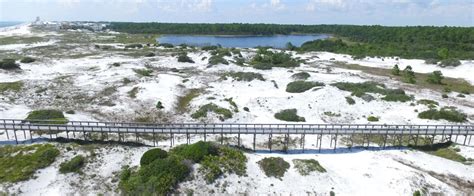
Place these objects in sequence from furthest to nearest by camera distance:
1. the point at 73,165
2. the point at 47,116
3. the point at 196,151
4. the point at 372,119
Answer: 1. the point at 372,119
2. the point at 47,116
3. the point at 196,151
4. the point at 73,165

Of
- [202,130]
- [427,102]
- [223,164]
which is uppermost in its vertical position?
[202,130]

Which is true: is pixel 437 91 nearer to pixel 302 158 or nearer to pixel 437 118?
pixel 437 118

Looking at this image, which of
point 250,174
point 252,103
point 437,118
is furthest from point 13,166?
point 437,118

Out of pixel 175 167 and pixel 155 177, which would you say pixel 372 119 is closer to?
pixel 175 167

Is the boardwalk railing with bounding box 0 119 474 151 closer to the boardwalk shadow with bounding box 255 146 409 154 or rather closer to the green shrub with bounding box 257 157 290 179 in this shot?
the boardwalk shadow with bounding box 255 146 409 154

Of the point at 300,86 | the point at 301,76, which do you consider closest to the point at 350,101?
the point at 300,86
